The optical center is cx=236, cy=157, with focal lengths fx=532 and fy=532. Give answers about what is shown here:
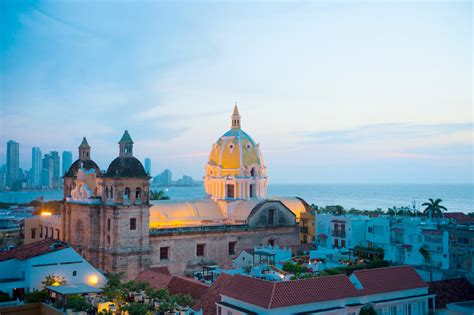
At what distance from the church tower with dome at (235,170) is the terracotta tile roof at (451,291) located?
1033 inches

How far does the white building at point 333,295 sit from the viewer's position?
26.3 m

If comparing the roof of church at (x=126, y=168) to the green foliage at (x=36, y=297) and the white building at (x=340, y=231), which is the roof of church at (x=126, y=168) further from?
the white building at (x=340, y=231)

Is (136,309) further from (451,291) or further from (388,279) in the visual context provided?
(451,291)

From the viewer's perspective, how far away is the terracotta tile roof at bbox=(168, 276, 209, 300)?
112 feet

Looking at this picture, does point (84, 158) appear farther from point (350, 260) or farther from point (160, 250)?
point (350, 260)

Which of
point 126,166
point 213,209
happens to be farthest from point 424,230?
point 126,166

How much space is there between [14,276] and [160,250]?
48.1 feet

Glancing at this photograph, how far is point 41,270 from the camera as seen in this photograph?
34.8 metres

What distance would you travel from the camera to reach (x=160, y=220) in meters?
52.0

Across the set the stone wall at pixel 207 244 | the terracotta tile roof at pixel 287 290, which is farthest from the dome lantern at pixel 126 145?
the terracotta tile roof at pixel 287 290

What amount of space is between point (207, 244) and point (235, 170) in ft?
35.6

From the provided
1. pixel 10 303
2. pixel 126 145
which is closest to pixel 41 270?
pixel 10 303

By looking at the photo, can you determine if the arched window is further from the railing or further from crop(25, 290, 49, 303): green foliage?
the railing

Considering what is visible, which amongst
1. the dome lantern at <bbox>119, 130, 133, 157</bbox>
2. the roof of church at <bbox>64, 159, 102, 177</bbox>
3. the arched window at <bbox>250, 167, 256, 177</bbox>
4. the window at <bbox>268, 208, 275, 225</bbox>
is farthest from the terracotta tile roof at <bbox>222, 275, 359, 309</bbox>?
the arched window at <bbox>250, 167, 256, 177</bbox>
